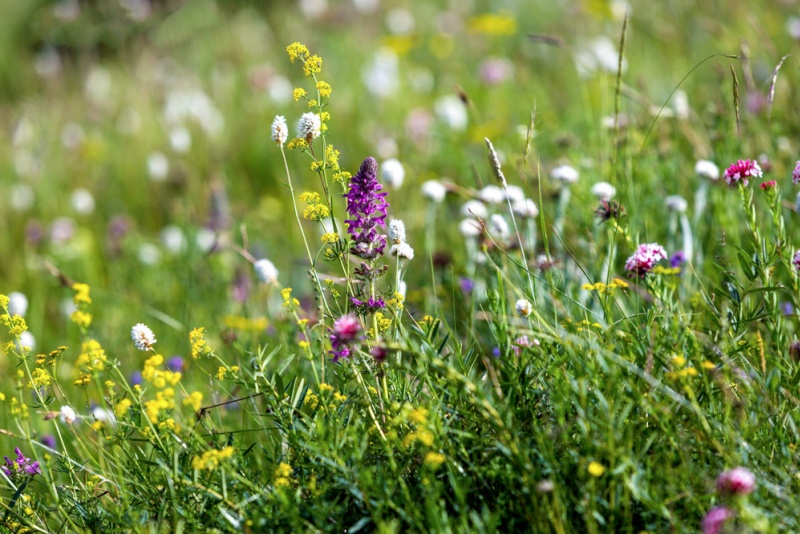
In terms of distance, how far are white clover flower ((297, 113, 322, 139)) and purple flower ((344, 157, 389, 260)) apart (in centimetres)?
12

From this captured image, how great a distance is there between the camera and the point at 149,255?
3869 millimetres

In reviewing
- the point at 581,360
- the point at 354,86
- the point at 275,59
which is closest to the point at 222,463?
the point at 581,360

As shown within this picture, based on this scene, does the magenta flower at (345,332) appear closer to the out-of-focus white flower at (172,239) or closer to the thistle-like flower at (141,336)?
the thistle-like flower at (141,336)

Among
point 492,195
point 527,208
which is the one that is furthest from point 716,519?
point 492,195

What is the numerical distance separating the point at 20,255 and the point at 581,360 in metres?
3.86

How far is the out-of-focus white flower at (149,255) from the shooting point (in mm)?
3851

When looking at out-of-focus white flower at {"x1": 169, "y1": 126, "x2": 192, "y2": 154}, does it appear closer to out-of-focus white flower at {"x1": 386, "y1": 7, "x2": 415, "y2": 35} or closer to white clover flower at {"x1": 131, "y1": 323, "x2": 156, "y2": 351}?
out-of-focus white flower at {"x1": 386, "y1": 7, "x2": 415, "y2": 35}

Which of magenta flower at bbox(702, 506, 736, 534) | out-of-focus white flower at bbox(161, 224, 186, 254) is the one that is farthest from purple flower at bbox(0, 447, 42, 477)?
out-of-focus white flower at bbox(161, 224, 186, 254)

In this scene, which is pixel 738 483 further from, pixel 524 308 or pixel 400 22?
pixel 400 22

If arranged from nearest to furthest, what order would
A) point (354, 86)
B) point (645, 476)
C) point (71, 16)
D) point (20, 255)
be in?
point (645, 476) → point (20, 255) → point (354, 86) → point (71, 16)

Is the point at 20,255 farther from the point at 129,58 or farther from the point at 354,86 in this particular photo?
the point at 129,58

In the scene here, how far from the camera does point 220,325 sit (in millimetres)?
2943

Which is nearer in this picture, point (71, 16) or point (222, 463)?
point (222, 463)

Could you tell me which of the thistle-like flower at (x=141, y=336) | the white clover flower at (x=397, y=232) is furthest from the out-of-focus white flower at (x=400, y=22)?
the thistle-like flower at (x=141, y=336)
